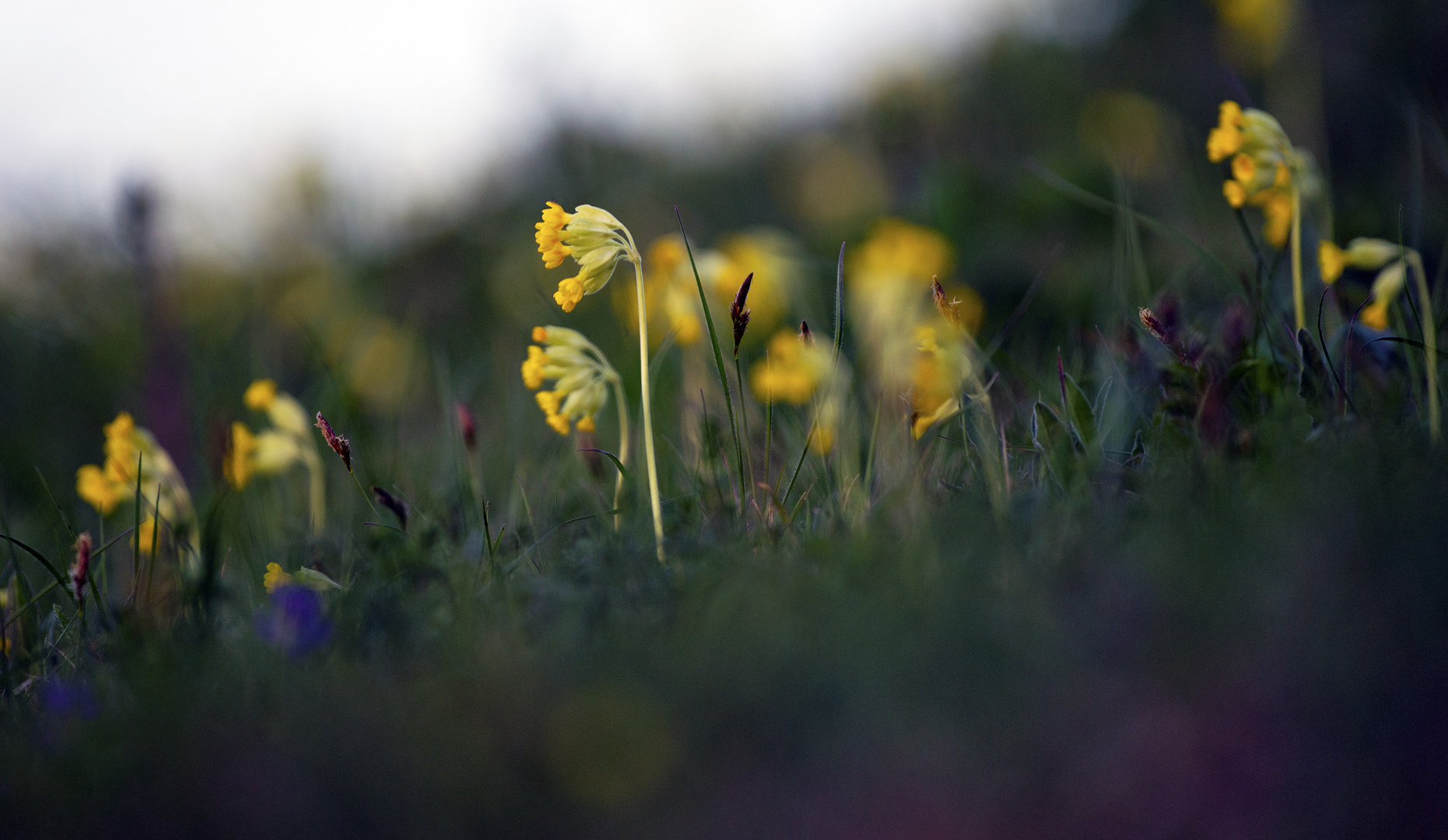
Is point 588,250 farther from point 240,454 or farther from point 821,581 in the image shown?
point 240,454

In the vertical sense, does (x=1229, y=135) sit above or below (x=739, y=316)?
above

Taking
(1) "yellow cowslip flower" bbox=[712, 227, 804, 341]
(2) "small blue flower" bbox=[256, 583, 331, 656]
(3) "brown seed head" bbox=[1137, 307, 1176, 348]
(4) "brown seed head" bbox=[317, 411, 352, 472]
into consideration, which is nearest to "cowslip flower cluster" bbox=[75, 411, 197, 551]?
(4) "brown seed head" bbox=[317, 411, 352, 472]

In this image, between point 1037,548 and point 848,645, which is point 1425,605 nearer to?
point 1037,548

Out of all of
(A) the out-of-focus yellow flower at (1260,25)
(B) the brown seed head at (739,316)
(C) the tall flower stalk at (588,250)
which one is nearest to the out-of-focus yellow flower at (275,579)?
(C) the tall flower stalk at (588,250)

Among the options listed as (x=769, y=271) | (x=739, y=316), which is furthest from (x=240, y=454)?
(x=769, y=271)

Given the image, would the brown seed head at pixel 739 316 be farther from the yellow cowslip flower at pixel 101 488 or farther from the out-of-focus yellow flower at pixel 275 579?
the yellow cowslip flower at pixel 101 488

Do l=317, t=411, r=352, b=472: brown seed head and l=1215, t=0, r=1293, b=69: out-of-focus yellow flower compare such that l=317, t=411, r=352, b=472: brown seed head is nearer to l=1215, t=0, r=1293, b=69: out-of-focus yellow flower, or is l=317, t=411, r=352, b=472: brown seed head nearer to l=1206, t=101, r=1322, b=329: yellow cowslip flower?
l=1206, t=101, r=1322, b=329: yellow cowslip flower
